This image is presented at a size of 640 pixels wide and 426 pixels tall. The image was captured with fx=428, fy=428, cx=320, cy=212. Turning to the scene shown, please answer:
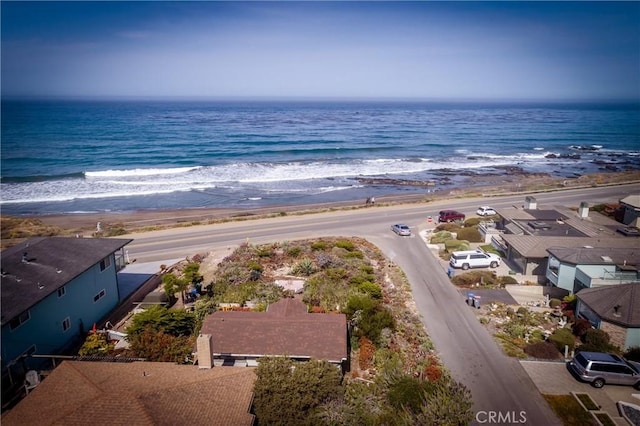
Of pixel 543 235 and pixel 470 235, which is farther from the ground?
pixel 543 235

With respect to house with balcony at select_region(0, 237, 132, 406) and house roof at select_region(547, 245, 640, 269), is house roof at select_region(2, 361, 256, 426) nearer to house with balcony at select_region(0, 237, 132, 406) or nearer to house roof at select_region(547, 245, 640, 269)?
house with balcony at select_region(0, 237, 132, 406)

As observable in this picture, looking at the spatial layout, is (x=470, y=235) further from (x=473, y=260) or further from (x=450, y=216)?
(x=473, y=260)

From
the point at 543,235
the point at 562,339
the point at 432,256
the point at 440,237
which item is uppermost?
the point at 543,235

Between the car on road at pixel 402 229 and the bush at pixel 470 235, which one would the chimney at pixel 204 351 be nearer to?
the car on road at pixel 402 229

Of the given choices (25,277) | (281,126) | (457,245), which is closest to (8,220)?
(25,277)

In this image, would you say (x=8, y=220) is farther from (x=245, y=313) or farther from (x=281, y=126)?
(x=281, y=126)

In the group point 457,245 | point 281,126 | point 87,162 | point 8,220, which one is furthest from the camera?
point 281,126

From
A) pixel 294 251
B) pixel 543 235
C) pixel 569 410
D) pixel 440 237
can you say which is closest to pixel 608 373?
pixel 569 410

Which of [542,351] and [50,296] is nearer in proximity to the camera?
[50,296]
